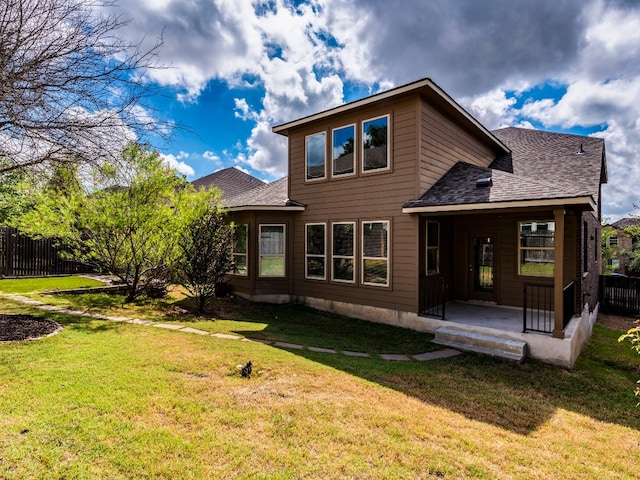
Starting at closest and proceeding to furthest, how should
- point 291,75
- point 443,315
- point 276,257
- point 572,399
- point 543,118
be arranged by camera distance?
1. point 572,399
2. point 443,315
3. point 276,257
4. point 291,75
5. point 543,118

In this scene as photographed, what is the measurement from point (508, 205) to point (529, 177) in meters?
4.38

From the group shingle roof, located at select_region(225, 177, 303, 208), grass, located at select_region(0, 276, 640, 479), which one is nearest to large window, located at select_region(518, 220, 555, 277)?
grass, located at select_region(0, 276, 640, 479)

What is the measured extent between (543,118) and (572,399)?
1673 cm

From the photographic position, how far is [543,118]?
55.2ft

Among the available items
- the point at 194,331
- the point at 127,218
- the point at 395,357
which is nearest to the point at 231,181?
the point at 127,218

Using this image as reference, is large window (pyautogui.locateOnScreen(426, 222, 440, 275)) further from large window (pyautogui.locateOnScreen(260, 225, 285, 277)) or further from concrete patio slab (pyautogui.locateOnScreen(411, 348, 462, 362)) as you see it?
large window (pyautogui.locateOnScreen(260, 225, 285, 277))

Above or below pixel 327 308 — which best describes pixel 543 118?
above

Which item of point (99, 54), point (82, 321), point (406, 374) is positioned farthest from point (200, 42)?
point (406, 374)

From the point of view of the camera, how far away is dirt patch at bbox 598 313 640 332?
32.3ft

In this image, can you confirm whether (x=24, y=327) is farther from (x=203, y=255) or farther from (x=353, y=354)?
(x=353, y=354)

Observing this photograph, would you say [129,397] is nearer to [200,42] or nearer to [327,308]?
[200,42]

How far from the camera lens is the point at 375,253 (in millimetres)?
8391

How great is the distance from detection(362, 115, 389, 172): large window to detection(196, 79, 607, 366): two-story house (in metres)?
0.03

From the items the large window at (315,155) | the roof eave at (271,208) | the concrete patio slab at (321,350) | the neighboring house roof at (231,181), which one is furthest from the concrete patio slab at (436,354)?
the neighboring house roof at (231,181)
